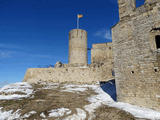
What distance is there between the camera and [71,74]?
56.5ft

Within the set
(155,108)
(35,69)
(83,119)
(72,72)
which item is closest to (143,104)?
(155,108)

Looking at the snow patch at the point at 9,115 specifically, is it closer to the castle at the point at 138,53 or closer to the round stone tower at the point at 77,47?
the castle at the point at 138,53

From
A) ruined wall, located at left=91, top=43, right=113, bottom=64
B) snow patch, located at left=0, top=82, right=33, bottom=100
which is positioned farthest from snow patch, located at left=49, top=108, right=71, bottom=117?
ruined wall, located at left=91, top=43, right=113, bottom=64

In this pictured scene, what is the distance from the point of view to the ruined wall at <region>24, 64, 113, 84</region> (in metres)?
16.4

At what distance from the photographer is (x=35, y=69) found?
1828cm

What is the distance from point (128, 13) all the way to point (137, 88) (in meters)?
4.79

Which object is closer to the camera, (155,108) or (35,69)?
(155,108)

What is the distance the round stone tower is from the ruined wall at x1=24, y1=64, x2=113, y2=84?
16.2 ft

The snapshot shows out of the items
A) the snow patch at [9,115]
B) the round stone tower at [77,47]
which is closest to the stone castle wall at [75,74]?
the round stone tower at [77,47]

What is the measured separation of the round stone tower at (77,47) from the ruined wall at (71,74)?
4924 millimetres

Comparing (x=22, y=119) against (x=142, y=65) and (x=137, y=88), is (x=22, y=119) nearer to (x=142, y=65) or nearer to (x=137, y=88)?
(x=137, y=88)

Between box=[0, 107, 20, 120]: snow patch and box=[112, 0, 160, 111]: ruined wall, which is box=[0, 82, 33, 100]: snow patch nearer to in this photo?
box=[0, 107, 20, 120]: snow patch

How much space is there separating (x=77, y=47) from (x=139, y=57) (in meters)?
16.8

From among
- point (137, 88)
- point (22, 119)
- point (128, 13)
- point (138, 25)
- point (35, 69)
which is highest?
point (128, 13)
